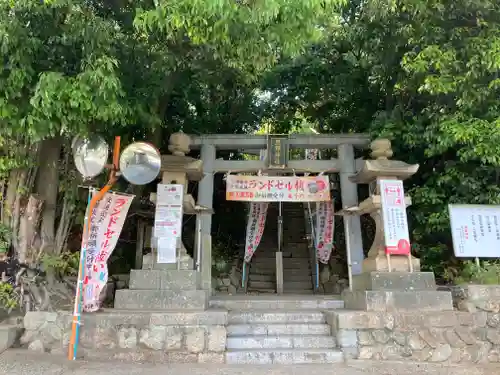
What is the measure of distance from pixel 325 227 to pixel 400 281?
12.4 feet

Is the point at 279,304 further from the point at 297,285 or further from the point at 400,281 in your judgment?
the point at 297,285

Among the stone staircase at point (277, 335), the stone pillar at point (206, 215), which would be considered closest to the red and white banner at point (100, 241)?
the stone pillar at point (206, 215)

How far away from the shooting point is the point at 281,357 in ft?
17.4

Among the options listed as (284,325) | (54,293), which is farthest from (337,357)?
(54,293)

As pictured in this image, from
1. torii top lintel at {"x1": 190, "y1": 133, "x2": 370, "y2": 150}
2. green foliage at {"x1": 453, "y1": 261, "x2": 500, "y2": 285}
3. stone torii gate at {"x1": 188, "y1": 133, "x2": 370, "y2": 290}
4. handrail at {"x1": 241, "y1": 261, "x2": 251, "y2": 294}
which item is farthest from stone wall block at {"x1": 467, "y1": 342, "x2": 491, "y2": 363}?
handrail at {"x1": 241, "y1": 261, "x2": 251, "y2": 294}

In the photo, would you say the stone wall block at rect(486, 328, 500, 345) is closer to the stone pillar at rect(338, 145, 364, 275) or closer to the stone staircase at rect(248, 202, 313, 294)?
the stone pillar at rect(338, 145, 364, 275)

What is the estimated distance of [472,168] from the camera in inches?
275

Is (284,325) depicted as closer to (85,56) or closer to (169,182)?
(169,182)

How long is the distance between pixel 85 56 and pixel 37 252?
11.0ft

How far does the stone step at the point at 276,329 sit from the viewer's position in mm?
5914

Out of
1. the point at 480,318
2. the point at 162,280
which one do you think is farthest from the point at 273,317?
the point at 480,318

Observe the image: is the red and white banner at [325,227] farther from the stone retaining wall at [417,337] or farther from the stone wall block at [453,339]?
the stone wall block at [453,339]

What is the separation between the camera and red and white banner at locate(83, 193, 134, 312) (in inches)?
225

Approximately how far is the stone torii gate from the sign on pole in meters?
0.23
